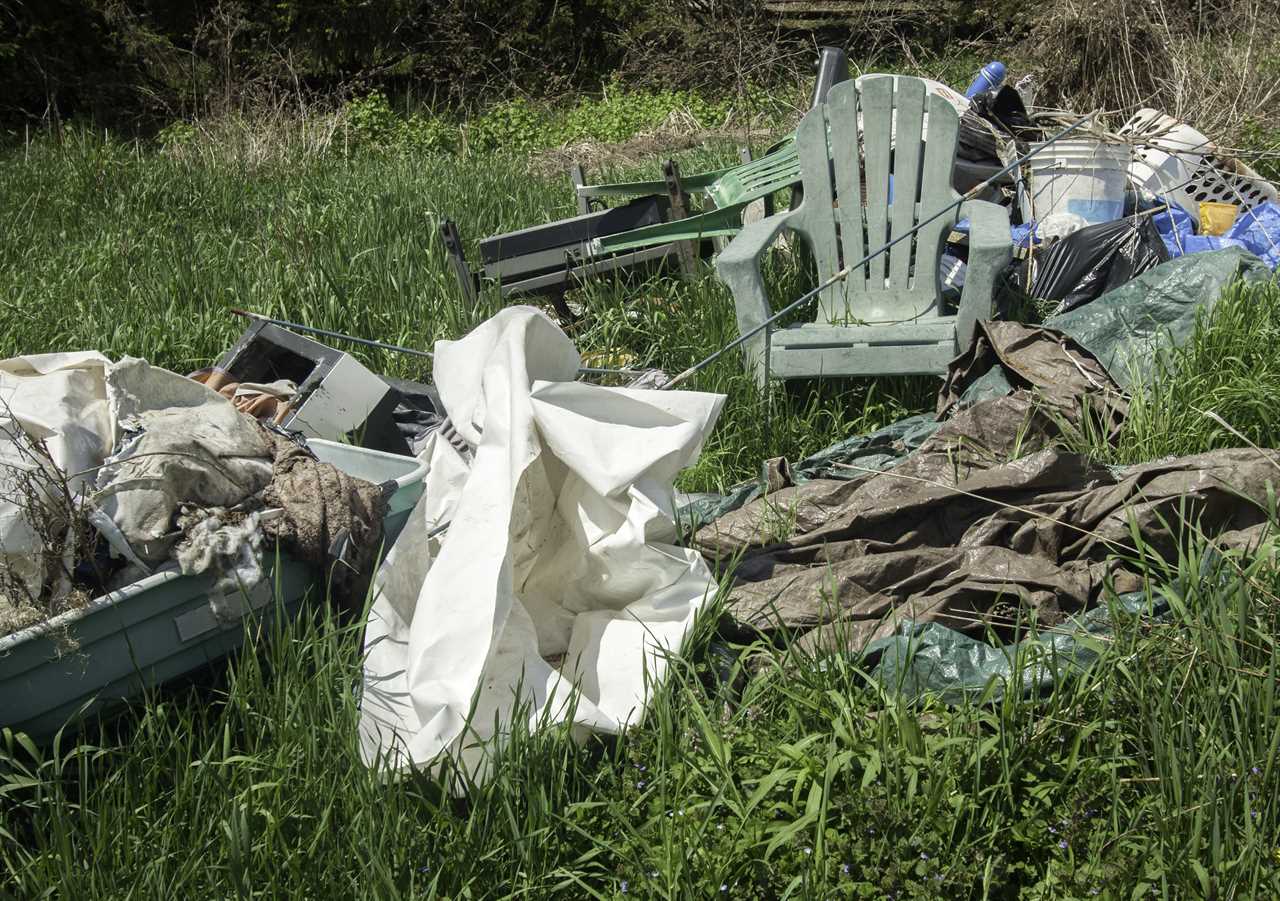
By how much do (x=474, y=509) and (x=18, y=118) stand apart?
1305 cm

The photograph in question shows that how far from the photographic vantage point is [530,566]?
9.05 ft

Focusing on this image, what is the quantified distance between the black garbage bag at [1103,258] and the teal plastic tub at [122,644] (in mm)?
3402

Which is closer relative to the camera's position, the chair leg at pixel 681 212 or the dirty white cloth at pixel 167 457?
the dirty white cloth at pixel 167 457

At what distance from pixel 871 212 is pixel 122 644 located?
131 inches

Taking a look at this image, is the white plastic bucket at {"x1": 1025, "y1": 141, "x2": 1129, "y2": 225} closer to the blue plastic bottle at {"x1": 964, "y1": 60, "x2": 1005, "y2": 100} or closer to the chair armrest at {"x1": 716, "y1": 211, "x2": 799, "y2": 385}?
the blue plastic bottle at {"x1": 964, "y1": 60, "x2": 1005, "y2": 100}

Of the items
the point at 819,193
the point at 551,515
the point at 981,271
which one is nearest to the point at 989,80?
the point at 819,193


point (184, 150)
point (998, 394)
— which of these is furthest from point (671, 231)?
point (184, 150)

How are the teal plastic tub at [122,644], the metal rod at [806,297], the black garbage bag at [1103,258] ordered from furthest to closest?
the black garbage bag at [1103,258] < the metal rod at [806,297] < the teal plastic tub at [122,644]

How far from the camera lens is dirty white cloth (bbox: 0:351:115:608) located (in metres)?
2.39

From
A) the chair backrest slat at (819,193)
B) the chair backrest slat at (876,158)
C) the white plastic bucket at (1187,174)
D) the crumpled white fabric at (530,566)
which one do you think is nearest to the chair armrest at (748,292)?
the chair backrest slat at (819,193)

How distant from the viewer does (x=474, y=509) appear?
99.6 inches

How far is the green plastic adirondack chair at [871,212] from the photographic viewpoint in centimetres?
415

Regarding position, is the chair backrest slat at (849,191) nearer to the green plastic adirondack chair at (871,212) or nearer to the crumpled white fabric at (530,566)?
the green plastic adirondack chair at (871,212)

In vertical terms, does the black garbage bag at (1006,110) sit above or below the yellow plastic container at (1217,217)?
above
